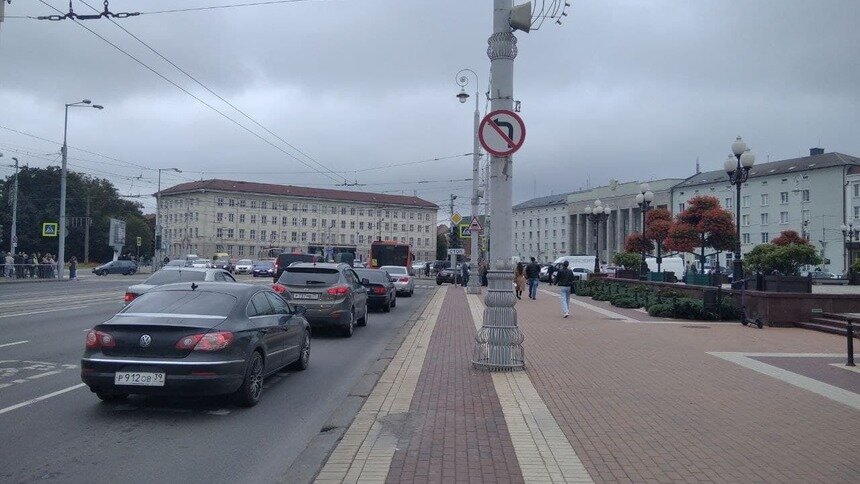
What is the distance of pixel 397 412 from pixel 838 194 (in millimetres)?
76409

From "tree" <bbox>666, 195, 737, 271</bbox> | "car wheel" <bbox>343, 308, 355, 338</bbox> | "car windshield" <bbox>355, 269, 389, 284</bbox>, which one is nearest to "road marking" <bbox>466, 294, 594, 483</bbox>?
"car wheel" <bbox>343, 308, 355, 338</bbox>

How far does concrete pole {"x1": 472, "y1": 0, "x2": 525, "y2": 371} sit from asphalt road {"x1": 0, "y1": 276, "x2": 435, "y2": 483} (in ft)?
6.78

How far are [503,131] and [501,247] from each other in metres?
1.66

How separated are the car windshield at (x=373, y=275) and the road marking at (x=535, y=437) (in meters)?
13.9

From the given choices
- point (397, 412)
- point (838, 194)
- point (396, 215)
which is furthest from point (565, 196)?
point (397, 412)

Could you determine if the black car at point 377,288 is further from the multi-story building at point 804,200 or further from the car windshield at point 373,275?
the multi-story building at point 804,200

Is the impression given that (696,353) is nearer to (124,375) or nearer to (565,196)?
(124,375)

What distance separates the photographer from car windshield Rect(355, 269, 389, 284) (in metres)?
23.2

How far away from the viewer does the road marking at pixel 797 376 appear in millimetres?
8820

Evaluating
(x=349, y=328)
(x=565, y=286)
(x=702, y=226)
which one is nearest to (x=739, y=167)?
(x=565, y=286)

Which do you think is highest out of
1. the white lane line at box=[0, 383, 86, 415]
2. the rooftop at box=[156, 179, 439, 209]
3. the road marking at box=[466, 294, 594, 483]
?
the rooftop at box=[156, 179, 439, 209]

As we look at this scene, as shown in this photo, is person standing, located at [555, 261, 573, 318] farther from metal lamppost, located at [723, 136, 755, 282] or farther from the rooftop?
the rooftop

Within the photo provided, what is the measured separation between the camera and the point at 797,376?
10430mm

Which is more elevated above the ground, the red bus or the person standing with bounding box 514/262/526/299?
the red bus
